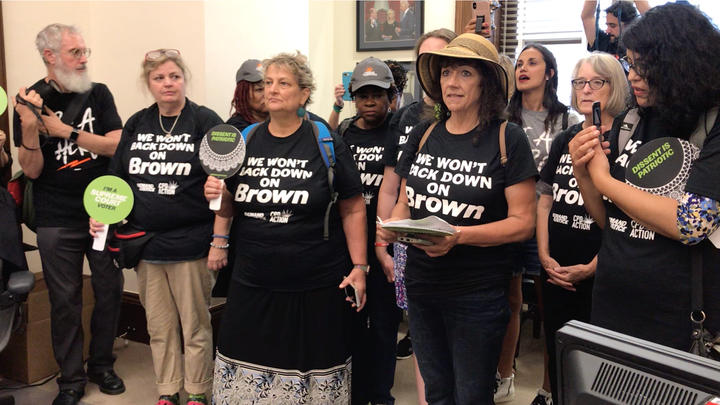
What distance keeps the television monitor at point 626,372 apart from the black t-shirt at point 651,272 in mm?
831

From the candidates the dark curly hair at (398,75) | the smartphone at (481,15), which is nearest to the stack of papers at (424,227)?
the smartphone at (481,15)

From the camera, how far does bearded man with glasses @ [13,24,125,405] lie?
2.78m

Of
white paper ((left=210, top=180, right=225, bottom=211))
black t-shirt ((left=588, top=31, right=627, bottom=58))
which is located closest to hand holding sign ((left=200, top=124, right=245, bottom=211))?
white paper ((left=210, top=180, right=225, bottom=211))

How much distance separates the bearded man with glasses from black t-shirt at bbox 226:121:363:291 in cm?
104

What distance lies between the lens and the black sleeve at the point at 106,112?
114 inches

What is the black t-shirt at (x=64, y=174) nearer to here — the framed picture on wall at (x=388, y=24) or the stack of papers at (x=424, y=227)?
the stack of papers at (x=424, y=227)

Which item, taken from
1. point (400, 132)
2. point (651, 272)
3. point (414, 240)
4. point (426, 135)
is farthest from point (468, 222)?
point (400, 132)

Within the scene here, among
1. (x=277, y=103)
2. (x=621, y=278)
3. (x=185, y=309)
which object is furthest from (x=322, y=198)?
(x=621, y=278)

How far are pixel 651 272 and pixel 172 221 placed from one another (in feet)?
6.43

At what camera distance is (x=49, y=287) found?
2846 mm

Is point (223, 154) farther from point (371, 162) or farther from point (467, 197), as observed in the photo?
point (467, 197)

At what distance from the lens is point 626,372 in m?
0.60

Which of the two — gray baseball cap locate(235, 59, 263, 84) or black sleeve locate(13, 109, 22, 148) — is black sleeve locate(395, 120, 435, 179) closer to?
gray baseball cap locate(235, 59, 263, 84)

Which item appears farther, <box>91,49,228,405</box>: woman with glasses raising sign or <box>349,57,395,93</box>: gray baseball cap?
<box>349,57,395,93</box>: gray baseball cap
